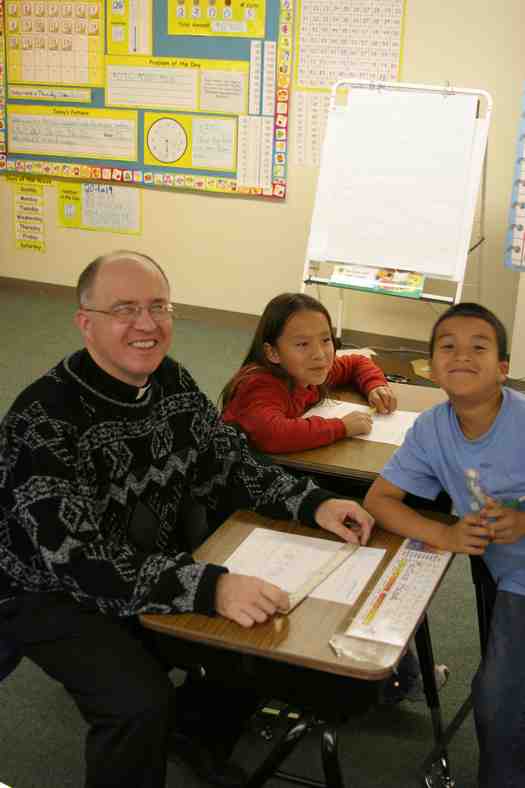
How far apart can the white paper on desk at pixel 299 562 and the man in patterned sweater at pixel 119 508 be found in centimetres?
6

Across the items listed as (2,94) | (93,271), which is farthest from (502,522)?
(2,94)

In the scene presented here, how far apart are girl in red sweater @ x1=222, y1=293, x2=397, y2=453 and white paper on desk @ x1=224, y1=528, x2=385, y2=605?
0.49m

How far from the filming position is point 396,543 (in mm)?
1731

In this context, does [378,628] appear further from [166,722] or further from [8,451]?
[8,451]

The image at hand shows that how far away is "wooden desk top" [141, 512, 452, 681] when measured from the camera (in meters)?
1.34

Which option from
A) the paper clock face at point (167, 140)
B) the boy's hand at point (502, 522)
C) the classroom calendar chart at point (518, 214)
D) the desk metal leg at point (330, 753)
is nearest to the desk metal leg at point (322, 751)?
the desk metal leg at point (330, 753)

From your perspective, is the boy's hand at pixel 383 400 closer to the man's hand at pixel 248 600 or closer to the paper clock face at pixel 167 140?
the man's hand at pixel 248 600

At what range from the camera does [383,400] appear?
8.03 feet

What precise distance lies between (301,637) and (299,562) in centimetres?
25

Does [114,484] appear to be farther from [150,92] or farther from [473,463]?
[150,92]

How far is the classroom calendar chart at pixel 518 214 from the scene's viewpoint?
4301mm

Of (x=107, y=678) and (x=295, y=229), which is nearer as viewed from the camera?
(x=107, y=678)

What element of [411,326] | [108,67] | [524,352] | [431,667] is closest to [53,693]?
[431,667]

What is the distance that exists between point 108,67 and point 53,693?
14.7 ft
